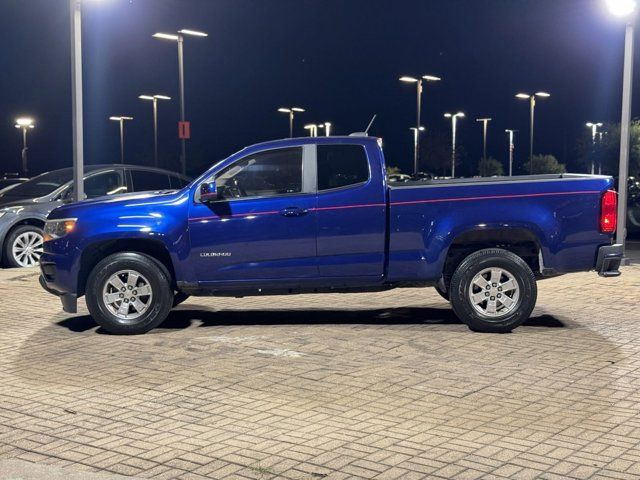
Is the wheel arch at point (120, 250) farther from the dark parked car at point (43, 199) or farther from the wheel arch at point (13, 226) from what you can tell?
the wheel arch at point (13, 226)

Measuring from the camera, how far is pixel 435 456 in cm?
545

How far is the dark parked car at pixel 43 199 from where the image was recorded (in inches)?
620

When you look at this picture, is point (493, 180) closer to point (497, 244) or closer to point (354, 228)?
point (497, 244)

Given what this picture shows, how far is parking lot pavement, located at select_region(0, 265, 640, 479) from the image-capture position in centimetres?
541

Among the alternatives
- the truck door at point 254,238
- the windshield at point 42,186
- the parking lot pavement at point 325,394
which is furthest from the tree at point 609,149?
the truck door at point 254,238

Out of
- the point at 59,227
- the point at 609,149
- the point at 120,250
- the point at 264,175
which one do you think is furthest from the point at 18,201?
the point at 609,149

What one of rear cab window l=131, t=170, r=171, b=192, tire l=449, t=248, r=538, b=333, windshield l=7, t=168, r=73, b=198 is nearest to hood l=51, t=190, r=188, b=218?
tire l=449, t=248, r=538, b=333

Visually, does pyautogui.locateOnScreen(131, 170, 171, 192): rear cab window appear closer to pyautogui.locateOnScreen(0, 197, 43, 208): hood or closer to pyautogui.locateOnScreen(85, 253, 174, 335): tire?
pyautogui.locateOnScreen(0, 197, 43, 208): hood

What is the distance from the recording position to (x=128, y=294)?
9.57m

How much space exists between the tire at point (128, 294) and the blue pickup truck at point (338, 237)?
0.04ft

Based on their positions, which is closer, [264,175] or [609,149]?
[264,175]

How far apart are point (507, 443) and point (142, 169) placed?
11318 mm

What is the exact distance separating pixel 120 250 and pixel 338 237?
224 cm

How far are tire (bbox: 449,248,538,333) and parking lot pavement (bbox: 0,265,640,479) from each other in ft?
0.60
